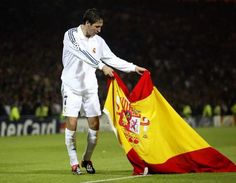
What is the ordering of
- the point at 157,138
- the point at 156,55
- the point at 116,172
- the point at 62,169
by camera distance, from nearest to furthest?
the point at 157,138, the point at 116,172, the point at 62,169, the point at 156,55

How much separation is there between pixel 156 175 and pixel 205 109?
23.5 metres

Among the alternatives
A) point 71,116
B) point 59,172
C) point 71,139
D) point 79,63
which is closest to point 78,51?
point 79,63

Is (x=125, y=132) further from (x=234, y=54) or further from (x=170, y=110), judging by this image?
(x=234, y=54)

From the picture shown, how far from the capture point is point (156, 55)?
117ft

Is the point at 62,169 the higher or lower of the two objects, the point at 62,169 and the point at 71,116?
the lower

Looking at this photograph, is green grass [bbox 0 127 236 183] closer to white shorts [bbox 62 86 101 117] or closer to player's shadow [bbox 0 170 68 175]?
player's shadow [bbox 0 170 68 175]

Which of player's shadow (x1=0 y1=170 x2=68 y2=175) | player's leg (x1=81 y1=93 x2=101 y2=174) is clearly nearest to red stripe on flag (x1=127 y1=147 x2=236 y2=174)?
player's leg (x1=81 y1=93 x2=101 y2=174)

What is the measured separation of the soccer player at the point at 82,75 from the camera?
30.7ft

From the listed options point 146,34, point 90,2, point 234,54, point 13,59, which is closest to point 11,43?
point 13,59

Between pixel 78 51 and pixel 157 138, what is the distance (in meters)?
1.72

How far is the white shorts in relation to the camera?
9477 millimetres

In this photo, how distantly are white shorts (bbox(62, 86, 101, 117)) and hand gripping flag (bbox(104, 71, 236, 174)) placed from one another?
0.95ft

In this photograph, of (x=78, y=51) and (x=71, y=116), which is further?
(x=71, y=116)

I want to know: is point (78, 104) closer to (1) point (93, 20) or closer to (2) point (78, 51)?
(2) point (78, 51)
